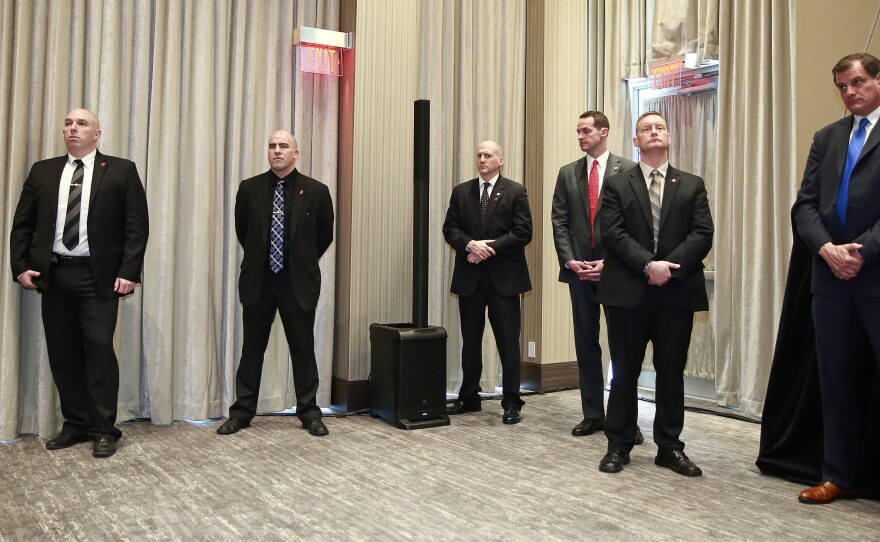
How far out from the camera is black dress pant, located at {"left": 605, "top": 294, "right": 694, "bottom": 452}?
3227 mm

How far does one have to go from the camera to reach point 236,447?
3.66m

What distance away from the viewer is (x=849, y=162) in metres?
2.89

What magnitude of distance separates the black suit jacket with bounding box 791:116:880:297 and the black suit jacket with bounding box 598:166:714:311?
1.38ft

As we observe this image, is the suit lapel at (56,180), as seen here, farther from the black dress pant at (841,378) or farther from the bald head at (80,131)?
the black dress pant at (841,378)

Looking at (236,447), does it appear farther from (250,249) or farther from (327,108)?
(327,108)

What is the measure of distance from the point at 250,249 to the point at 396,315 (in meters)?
1.17

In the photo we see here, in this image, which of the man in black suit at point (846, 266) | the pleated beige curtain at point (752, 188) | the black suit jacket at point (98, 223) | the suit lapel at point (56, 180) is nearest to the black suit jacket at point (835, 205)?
the man in black suit at point (846, 266)

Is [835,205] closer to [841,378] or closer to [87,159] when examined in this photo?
[841,378]

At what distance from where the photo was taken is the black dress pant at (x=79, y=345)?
3598 millimetres

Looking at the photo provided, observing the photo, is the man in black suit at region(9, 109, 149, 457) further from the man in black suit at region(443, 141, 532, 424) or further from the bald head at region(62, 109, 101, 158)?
the man in black suit at region(443, 141, 532, 424)

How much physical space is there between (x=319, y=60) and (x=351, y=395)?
218 cm

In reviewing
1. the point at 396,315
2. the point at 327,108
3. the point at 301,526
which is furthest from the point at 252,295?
the point at 301,526

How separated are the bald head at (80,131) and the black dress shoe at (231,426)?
64.2 inches

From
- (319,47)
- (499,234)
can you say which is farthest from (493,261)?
(319,47)
